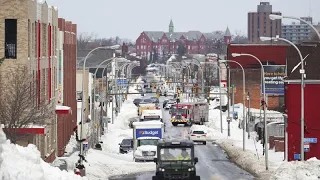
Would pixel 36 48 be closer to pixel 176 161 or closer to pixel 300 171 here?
pixel 176 161

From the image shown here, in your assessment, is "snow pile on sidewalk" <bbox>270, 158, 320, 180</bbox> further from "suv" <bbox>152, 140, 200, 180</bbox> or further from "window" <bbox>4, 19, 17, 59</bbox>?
"window" <bbox>4, 19, 17, 59</bbox>

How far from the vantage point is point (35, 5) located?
48.4 meters

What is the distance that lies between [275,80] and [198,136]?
103ft

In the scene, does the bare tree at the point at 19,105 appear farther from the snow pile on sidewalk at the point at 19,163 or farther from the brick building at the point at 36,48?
the snow pile on sidewalk at the point at 19,163

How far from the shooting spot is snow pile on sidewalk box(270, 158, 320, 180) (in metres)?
36.8

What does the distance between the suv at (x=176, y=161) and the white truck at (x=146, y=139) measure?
1616 centimetres

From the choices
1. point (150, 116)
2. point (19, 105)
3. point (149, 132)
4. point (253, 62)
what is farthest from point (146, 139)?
point (253, 62)

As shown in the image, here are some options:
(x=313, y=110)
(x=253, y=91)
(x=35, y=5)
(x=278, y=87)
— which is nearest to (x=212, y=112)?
(x=253, y=91)

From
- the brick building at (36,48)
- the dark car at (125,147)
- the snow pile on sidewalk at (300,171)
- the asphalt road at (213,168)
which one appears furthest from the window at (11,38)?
the dark car at (125,147)

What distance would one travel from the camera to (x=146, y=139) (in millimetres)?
59719

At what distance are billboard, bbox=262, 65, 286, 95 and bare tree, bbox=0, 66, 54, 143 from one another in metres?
63.7

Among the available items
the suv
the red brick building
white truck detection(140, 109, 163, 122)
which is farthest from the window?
white truck detection(140, 109, 163, 122)

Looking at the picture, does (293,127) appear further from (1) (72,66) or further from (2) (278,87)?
(2) (278,87)

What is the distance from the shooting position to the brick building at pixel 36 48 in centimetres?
4419
